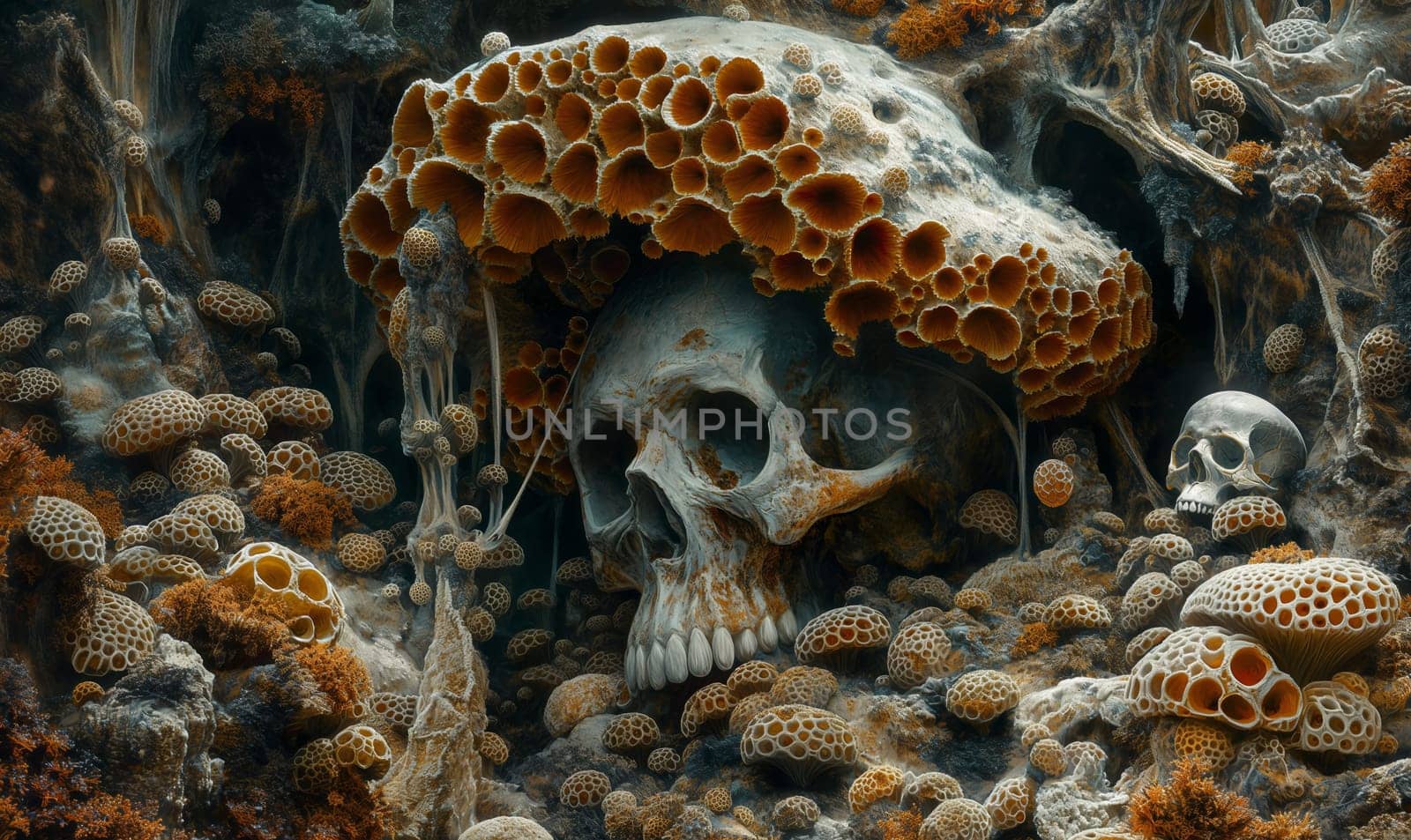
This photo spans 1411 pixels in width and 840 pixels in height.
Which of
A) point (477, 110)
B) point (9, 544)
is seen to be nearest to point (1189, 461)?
point (477, 110)

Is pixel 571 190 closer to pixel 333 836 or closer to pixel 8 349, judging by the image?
pixel 8 349

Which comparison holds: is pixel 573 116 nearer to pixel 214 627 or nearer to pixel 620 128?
pixel 620 128

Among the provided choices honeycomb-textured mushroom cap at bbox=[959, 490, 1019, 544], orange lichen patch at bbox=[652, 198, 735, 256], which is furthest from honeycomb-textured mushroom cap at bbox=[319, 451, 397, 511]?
honeycomb-textured mushroom cap at bbox=[959, 490, 1019, 544]

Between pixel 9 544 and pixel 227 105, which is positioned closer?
pixel 9 544

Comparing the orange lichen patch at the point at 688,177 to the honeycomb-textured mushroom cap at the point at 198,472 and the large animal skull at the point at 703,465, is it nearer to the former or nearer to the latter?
the large animal skull at the point at 703,465

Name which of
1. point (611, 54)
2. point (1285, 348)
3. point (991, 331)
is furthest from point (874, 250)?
point (1285, 348)

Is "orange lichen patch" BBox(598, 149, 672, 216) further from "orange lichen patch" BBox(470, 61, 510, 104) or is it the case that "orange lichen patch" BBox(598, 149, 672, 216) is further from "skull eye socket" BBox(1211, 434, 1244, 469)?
"skull eye socket" BBox(1211, 434, 1244, 469)
